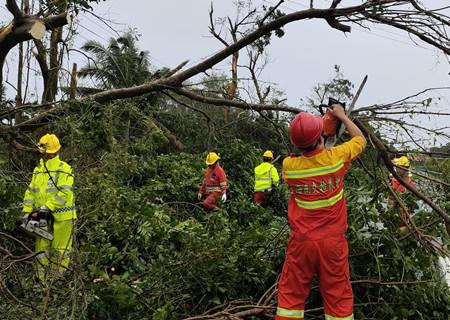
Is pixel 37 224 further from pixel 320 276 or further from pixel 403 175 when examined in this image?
pixel 403 175

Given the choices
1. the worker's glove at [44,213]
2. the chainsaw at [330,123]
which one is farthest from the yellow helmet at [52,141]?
the chainsaw at [330,123]

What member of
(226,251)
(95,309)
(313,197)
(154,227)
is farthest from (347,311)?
(154,227)

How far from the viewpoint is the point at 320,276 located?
311 cm

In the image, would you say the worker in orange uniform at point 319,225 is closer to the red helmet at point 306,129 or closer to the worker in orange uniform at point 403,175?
the red helmet at point 306,129

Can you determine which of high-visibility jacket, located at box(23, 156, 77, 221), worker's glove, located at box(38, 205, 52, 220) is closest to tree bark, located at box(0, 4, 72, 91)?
high-visibility jacket, located at box(23, 156, 77, 221)

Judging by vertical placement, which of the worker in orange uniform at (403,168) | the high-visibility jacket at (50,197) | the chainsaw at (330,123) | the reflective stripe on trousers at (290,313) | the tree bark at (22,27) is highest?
the tree bark at (22,27)

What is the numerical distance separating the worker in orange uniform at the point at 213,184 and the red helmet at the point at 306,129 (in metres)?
5.64

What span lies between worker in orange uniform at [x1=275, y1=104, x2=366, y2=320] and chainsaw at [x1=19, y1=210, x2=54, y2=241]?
9.05 ft

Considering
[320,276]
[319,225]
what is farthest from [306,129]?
[320,276]

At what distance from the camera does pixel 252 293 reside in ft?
13.0

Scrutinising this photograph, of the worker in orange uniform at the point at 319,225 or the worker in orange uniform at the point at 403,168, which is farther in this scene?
the worker in orange uniform at the point at 403,168

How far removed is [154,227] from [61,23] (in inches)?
82.6

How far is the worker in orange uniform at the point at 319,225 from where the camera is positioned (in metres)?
3.04

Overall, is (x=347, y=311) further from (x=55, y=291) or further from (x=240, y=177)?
(x=240, y=177)
